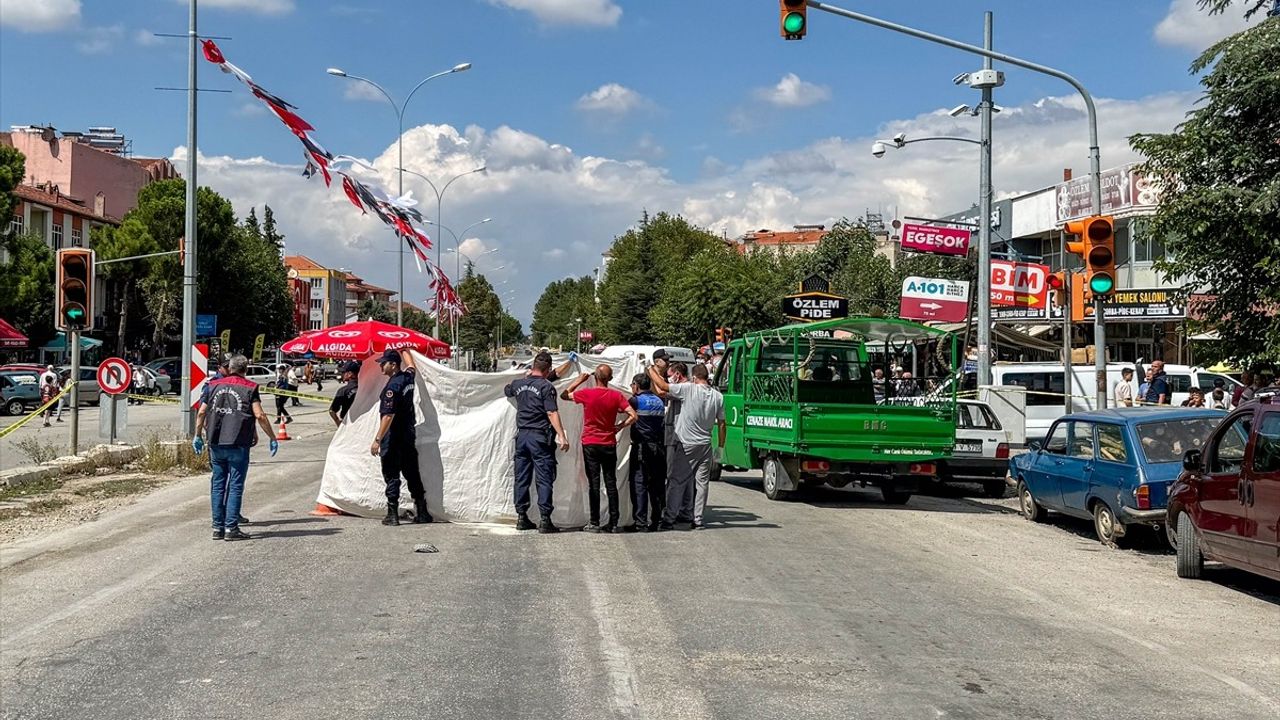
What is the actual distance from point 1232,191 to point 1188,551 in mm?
6161

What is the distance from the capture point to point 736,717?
5473 millimetres

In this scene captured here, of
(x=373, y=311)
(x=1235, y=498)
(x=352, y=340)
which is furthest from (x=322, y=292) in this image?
(x=1235, y=498)

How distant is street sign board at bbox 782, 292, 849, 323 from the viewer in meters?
41.6

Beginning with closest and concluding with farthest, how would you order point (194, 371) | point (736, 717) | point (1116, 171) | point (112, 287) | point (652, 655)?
point (736, 717)
point (652, 655)
point (194, 371)
point (1116, 171)
point (112, 287)

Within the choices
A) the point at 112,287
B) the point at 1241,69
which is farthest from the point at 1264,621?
the point at 112,287

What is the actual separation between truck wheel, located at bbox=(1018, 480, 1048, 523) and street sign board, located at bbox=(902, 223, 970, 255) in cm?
1702

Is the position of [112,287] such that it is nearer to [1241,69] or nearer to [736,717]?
[1241,69]

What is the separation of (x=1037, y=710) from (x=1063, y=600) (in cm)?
338

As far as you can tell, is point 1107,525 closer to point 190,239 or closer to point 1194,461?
point 1194,461

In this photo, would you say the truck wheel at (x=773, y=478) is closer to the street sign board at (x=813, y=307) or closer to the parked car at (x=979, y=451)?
the parked car at (x=979, y=451)

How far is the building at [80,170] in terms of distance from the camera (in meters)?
69.2

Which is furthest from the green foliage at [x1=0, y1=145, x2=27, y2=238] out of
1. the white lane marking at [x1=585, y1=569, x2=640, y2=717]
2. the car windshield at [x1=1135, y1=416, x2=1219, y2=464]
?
the car windshield at [x1=1135, y1=416, x2=1219, y2=464]

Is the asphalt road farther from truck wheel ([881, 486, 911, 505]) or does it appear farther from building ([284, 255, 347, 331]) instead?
building ([284, 255, 347, 331])

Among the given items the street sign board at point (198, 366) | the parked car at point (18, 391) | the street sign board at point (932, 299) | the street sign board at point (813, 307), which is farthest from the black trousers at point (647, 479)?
the parked car at point (18, 391)
